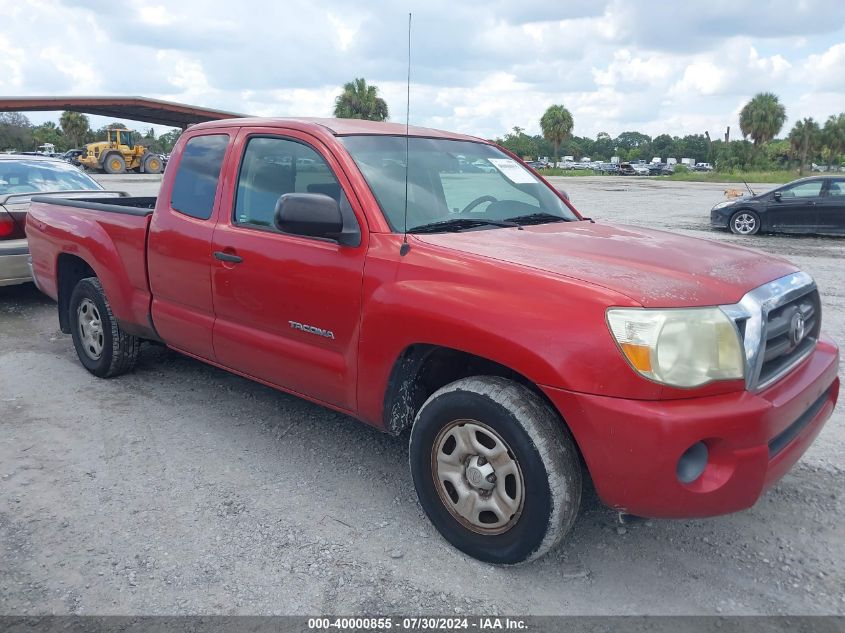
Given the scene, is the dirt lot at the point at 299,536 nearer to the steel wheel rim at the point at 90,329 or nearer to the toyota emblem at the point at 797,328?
the toyota emblem at the point at 797,328

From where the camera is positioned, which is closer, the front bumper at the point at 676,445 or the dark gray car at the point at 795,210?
the front bumper at the point at 676,445

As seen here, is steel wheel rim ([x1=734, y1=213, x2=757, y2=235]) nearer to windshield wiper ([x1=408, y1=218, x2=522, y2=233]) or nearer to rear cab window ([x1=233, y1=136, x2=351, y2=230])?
windshield wiper ([x1=408, y1=218, x2=522, y2=233])

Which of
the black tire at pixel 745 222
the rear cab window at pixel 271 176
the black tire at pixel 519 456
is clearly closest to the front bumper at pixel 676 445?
the black tire at pixel 519 456

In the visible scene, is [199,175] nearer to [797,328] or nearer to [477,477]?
[477,477]

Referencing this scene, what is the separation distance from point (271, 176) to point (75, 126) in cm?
8695

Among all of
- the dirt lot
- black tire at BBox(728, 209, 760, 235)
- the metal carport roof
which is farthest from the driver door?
the metal carport roof

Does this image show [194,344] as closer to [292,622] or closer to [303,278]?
[303,278]

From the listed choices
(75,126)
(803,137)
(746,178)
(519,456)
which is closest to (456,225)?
(519,456)

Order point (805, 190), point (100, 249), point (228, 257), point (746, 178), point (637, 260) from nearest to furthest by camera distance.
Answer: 1. point (637, 260)
2. point (228, 257)
3. point (100, 249)
4. point (805, 190)
5. point (746, 178)

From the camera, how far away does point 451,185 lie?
3.80m

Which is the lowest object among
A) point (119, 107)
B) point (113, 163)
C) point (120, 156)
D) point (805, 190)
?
point (805, 190)

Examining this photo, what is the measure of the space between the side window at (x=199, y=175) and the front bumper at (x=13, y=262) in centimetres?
346

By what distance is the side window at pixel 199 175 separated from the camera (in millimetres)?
4059

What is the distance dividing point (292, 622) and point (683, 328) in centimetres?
174
